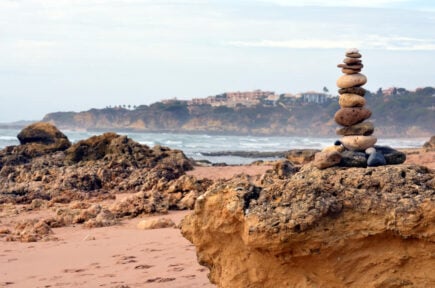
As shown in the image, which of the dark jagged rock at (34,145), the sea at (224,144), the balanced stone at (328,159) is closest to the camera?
the balanced stone at (328,159)

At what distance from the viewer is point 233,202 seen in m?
5.23

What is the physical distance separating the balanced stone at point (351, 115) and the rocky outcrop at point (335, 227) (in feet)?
3.08

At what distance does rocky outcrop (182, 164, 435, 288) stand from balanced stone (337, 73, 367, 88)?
1.10 meters

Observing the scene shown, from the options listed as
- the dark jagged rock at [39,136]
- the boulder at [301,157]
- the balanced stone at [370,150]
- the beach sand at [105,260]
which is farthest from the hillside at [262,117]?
the balanced stone at [370,150]

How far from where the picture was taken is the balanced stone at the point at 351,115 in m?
6.27

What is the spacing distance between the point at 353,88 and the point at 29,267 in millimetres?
4102

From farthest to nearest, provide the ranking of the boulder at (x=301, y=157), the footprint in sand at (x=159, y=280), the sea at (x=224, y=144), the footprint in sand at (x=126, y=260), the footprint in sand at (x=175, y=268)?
the sea at (x=224, y=144) → the boulder at (x=301, y=157) → the footprint in sand at (x=126, y=260) → the footprint in sand at (x=175, y=268) → the footprint in sand at (x=159, y=280)

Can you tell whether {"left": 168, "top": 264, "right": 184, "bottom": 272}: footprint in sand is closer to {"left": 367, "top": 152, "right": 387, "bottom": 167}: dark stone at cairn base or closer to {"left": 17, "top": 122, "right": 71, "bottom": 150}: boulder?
{"left": 367, "top": 152, "right": 387, "bottom": 167}: dark stone at cairn base

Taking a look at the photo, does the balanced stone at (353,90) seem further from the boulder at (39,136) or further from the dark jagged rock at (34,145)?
the boulder at (39,136)

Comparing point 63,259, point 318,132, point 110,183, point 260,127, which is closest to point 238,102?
point 260,127

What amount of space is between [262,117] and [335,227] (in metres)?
102

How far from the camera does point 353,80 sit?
20.6 ft

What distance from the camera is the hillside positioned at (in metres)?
94.2

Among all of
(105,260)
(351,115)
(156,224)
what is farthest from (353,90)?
(156,224)
